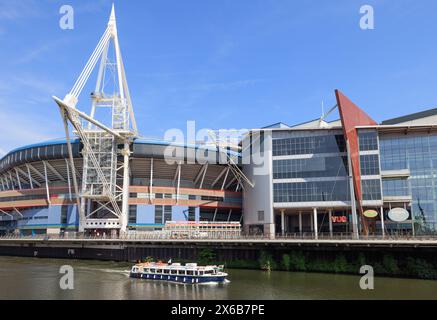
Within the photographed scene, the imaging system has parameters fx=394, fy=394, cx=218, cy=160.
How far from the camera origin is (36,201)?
85875 mm

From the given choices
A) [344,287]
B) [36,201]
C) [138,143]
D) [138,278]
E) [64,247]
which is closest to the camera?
[344,287]

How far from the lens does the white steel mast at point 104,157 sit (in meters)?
72.9

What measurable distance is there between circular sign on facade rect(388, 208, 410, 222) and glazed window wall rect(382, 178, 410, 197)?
471 centimetres

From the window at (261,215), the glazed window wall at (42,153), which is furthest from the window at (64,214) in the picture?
the window at (261,215)

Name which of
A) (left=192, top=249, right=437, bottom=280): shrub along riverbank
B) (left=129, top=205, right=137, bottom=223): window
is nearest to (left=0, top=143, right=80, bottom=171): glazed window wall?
(left=129, top=205, right=137, bottom=223): window

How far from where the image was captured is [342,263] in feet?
164

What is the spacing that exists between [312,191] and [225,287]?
32455 millimetres

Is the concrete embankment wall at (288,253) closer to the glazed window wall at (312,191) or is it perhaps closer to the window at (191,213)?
the glazed window wall at (312,191)

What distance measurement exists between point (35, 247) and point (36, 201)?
1363cm

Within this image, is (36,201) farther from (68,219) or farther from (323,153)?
(323,153)

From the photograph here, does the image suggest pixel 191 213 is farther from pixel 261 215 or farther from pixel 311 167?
pixel 311 167

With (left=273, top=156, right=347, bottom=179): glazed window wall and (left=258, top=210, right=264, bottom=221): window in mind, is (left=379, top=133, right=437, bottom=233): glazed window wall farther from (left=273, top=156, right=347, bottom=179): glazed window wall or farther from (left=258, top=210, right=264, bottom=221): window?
(left=258, top=210, right=264, bottom=221): window

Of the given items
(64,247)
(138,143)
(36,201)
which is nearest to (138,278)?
(64,247)

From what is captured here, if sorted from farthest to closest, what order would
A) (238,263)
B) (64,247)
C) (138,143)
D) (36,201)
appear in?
(36,201) < (138,143) < (64,247) < (238,263)
